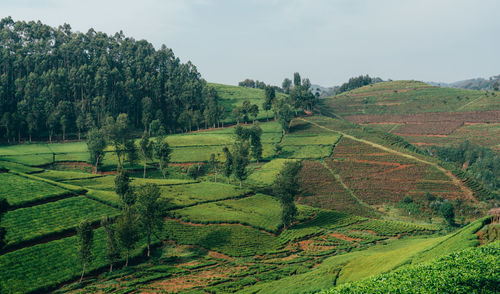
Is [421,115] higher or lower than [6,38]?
lower

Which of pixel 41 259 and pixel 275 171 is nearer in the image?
pixel 41 259

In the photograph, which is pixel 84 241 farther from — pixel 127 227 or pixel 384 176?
pixel 384 176

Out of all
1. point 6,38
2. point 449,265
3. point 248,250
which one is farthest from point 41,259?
point 6,38

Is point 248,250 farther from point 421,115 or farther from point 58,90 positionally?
point 421,115

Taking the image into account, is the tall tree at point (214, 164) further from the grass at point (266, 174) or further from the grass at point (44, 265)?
the grass at point (44, 265)

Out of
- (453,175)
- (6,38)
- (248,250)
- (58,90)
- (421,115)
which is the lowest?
(248,250)

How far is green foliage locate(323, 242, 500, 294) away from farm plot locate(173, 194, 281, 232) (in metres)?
50.9

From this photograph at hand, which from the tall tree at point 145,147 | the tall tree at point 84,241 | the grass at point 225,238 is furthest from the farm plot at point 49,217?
the tall tree at point 145,147

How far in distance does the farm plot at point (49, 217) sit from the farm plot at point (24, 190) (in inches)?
116

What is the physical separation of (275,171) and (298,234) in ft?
136

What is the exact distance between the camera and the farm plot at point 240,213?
77.0 meters

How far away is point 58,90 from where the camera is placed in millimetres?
148125

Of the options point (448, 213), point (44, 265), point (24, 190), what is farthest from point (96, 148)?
point (448, 213)

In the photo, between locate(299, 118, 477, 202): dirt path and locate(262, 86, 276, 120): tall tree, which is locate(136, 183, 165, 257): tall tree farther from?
locate(262, 86, 276, 120): tall tree
